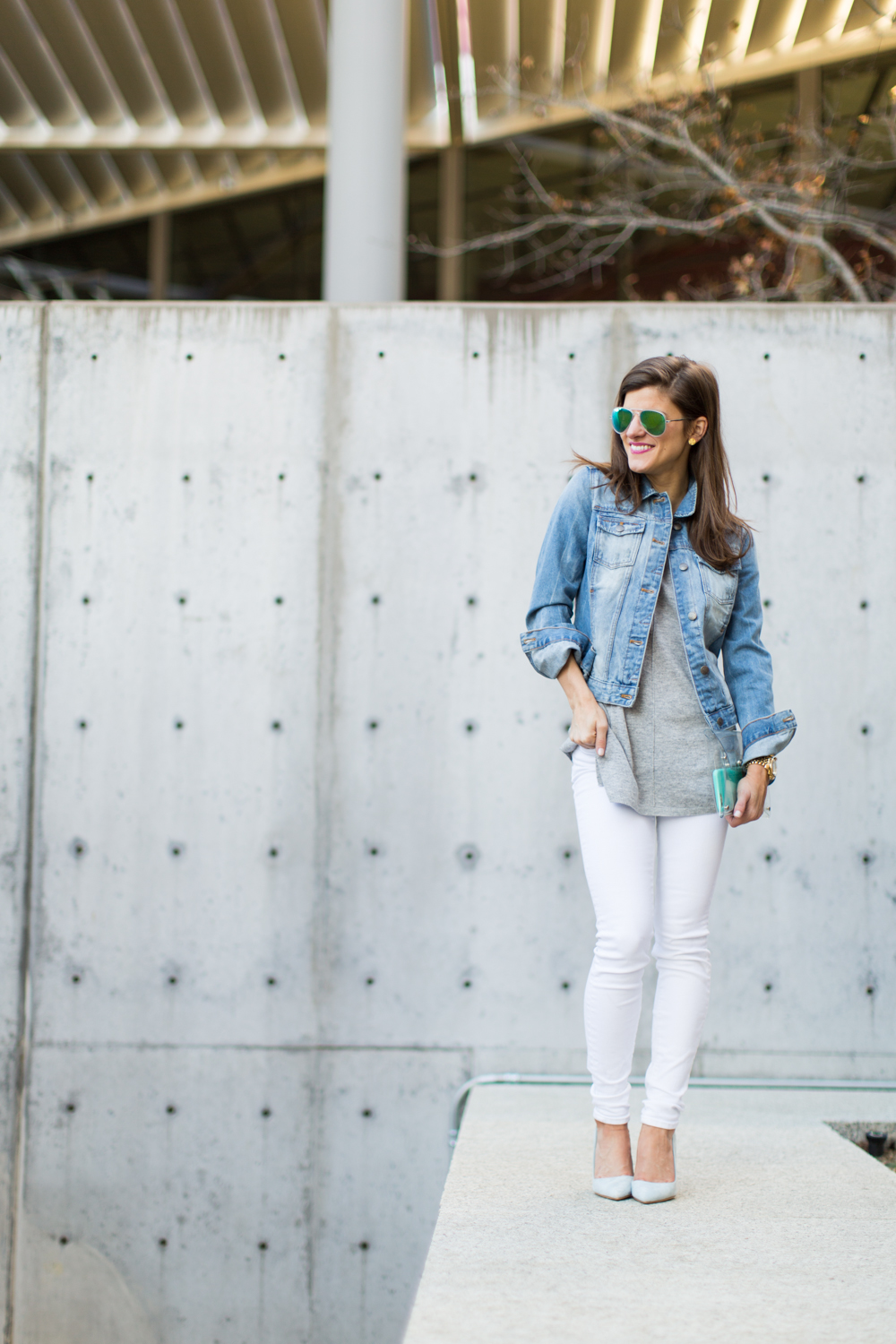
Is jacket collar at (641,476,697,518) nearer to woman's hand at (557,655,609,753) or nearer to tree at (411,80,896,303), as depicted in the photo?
woman's hand at (557,655,609,753)

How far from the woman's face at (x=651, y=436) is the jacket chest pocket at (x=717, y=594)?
0.24 metres

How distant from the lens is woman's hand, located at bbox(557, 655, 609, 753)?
7.32ft

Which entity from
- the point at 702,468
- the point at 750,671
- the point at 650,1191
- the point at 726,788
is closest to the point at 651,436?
the point at 702,468

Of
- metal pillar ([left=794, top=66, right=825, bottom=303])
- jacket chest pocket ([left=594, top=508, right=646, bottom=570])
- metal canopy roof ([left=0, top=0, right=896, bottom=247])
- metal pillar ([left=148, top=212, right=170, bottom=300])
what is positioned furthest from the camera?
metal pillar ([left=148, top=212, right=170, bottom=300])

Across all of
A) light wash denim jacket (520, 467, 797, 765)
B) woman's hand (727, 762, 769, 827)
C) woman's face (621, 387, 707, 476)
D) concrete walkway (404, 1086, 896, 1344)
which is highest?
woman's face (621, 387, 707, 476)

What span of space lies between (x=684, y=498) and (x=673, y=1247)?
1.51 m

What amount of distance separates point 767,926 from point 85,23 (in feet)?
28.4

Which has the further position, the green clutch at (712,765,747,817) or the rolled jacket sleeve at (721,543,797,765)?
the rolled jacket sleeve at (721,543,797,765)

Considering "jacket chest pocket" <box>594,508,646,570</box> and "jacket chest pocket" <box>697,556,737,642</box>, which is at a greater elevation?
"jacket chest pocket" <box>594,508,646,570</box>

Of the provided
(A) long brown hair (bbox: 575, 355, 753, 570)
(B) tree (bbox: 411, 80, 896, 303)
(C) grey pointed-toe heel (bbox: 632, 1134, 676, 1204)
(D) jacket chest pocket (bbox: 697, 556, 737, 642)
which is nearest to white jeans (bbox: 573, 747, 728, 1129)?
(C) grey pointed-toe heel (bbox: 632, 1134, 676, 1204)

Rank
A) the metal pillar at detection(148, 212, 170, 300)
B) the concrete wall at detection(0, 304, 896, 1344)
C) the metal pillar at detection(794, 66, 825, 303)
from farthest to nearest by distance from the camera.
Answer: the metal pillar at detection(148, 212, 170, 300) → the metal pillar at detection(794, 66, 825, 303) → the concrete wall at detection(0, 304, 896, 1344)

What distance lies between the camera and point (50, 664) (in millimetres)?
3764

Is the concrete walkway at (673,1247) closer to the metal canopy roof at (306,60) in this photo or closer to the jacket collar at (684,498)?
the jacket collar at (684,498)

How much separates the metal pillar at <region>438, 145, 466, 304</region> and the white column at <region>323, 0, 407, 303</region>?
249 inches
